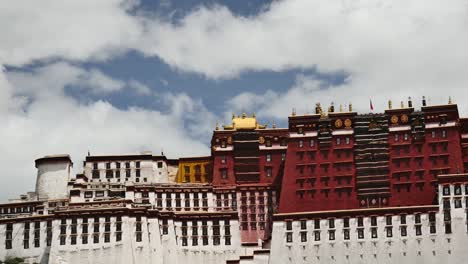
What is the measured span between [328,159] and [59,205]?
45162mm

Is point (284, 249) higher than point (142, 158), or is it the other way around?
point (142, 158)

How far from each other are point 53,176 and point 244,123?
35.1 meters

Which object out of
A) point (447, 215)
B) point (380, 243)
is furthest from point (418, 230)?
point (380, 243)

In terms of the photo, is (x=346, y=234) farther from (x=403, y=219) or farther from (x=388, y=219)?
(x=403, y=219)

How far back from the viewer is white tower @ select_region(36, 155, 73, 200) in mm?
139875

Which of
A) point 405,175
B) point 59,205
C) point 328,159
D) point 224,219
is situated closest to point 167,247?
point 224,219

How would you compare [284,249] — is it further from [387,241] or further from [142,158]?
[142,158]

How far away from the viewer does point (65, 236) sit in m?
122

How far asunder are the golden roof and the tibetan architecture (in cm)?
31

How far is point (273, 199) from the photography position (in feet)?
462

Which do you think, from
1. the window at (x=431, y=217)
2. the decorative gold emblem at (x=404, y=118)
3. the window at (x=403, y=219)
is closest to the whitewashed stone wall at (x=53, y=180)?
the window at (x=403, y=219)

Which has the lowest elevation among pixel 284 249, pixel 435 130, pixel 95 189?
pixel 284 249

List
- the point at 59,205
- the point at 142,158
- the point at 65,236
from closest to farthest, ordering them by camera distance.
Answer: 1. the point at 65,236
2. the point at 59,205
3. the point at 142,158

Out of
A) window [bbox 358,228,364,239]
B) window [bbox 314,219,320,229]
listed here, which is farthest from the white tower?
window [bbox 358,228,364,239]
